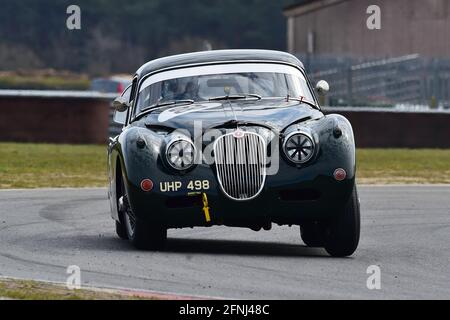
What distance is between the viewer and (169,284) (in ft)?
28.7

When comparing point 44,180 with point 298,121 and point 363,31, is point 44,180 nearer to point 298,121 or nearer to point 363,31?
point 298,121

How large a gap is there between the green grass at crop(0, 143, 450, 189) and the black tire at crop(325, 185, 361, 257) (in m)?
9.22

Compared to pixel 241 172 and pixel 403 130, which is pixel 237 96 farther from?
pixel 403 130

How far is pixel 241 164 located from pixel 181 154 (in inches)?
17.5

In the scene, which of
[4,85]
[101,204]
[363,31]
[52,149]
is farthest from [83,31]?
[101,204]

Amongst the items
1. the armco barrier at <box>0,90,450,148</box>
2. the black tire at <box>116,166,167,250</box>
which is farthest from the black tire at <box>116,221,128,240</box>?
the armco barrier at <box>0,90,450,148</box>

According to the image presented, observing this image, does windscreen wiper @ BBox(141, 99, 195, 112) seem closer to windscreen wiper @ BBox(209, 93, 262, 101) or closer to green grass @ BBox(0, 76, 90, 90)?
windscreen wiper @ BBox(209, 93, 262, 101)

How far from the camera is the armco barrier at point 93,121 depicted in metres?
29.1

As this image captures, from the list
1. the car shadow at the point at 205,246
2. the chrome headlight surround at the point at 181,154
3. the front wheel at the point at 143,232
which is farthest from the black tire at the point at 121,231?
the chrome headlight surround at the point at 181,154

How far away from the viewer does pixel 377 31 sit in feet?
144

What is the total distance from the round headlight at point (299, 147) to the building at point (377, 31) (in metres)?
29.6

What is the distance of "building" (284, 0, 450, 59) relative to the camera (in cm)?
4228

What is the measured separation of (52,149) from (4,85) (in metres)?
29.6

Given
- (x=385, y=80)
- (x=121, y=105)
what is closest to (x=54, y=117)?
(x=385, y=80)
